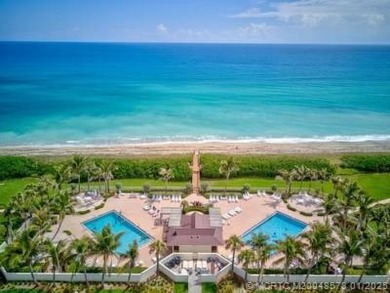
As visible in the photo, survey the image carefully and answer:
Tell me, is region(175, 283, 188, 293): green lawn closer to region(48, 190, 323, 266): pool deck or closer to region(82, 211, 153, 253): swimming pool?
region(48, 190, 323, 266): pool deck

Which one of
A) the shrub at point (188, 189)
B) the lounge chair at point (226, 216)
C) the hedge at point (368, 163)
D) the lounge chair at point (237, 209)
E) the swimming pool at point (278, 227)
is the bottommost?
the swimming pool at point (278, 227)

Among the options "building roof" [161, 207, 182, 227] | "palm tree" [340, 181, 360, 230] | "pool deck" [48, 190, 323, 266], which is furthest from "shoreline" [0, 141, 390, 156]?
"palm tree" [340, 181, 360, 230]

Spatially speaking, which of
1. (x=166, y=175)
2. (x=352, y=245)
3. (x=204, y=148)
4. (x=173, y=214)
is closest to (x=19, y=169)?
(x=166, y=175)

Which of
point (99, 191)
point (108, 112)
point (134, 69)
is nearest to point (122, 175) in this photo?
point (99, 191)

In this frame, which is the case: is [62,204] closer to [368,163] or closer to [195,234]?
[195,234]

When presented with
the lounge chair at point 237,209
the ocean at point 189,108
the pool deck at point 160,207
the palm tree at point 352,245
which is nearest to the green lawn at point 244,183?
the pool deck at point 160,207

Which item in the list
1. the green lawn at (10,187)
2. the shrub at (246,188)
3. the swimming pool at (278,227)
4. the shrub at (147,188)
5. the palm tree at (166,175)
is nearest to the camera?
the swimming pool at (278,227)

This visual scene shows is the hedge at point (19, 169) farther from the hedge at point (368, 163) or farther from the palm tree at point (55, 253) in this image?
Answer: the hedge at point (368, 163)
